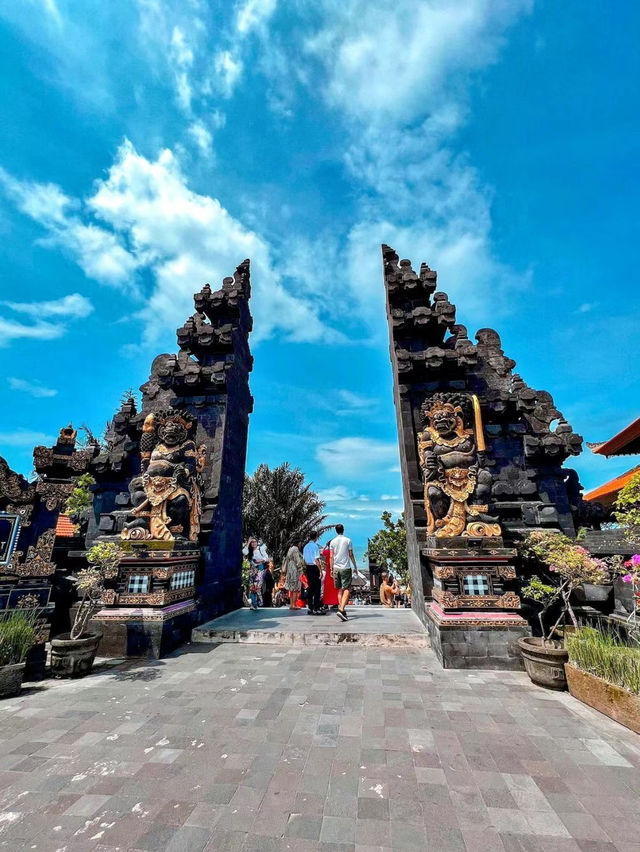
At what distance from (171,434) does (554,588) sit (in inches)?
298

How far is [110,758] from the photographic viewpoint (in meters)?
3.26

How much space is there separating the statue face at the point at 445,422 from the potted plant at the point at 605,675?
370 centimetres

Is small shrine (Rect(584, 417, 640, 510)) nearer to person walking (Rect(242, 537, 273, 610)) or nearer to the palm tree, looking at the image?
person walking (Rect(242, 537, 273, 610))

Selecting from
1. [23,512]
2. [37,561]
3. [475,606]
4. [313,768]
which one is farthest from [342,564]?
[23,512]

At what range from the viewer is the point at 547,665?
4906mm

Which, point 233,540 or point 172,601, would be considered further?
point 233,540

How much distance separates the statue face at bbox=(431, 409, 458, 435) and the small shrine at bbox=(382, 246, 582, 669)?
2cm

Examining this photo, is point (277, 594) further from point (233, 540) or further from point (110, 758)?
point (110, 758)

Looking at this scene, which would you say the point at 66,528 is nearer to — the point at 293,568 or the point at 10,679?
the point at 293,568

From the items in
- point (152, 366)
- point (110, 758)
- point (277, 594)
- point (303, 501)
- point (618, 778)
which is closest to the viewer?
point (618, 778)

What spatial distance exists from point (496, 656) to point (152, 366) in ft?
41.0

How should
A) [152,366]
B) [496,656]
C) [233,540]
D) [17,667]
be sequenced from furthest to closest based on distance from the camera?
1. [152,366]
2. [233,540]
3. [496,656]
4. [17,667]

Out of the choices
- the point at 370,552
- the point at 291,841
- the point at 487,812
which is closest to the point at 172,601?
the point at 291,841

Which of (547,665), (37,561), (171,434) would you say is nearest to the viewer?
(547,665)
